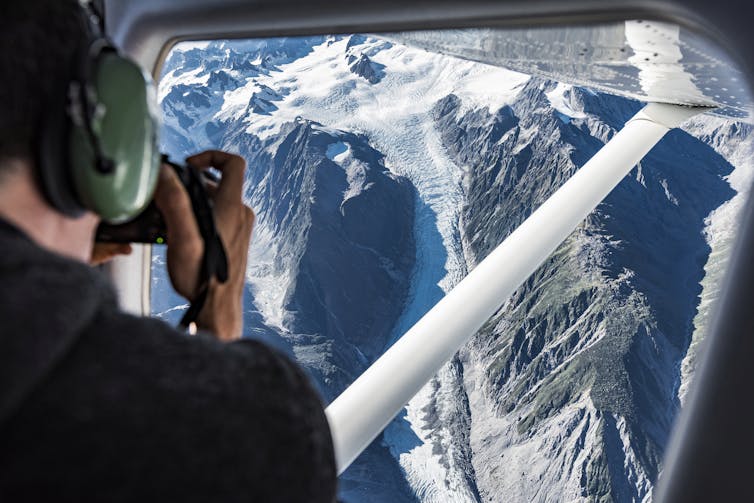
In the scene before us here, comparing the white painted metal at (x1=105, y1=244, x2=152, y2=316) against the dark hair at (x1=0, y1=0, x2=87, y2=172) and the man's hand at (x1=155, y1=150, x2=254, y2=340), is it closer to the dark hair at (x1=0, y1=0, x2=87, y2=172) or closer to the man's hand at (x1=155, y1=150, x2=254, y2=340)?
the man's hand at (x1=155, y1=150, x2=254, y2=340)

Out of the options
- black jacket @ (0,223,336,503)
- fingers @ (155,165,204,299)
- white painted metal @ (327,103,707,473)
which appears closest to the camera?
black jacket @ (0,223,336,503)

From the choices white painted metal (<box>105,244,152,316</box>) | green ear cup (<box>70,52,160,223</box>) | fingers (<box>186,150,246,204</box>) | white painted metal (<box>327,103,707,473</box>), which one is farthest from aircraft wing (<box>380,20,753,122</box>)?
white painted metal (<box>105,244,152,316</box>)

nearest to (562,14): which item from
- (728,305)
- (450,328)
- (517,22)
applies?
(517,22)

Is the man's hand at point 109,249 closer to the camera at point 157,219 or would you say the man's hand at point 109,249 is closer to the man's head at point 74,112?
the camera at point 157,219

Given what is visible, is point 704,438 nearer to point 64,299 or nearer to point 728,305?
point 728,305

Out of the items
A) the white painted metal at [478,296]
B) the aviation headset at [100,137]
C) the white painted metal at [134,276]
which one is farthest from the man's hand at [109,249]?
the white painted metal at [134,276]

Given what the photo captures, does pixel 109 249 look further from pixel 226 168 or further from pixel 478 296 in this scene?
pixel 478 296

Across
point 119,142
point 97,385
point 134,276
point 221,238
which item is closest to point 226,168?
point 221,238
